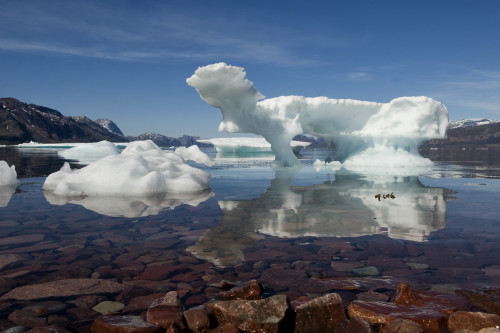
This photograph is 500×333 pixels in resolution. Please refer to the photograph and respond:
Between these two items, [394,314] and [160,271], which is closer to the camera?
[394,314]

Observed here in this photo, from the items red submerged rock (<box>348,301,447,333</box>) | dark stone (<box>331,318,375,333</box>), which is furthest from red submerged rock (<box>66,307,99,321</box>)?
red submerged rock (<box>348,301,447,333</box>)

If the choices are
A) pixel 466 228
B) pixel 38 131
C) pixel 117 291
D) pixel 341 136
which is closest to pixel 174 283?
pixel 117 291

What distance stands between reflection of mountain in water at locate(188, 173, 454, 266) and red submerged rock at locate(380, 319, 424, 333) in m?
1.86

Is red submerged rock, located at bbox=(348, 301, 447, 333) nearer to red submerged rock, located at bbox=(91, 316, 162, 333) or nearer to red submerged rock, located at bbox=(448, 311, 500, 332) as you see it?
red submerged rock, located at bbox=(448, 311, 500, 332)

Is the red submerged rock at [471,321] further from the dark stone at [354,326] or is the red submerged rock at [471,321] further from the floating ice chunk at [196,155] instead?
the floating ice chunk at [196,155]

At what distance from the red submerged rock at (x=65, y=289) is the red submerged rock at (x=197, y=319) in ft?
3.21

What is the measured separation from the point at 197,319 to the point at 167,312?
0.25 meters

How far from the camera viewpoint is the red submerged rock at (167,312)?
2510 mm

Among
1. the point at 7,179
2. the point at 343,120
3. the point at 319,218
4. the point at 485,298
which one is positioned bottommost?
the point at 485,298

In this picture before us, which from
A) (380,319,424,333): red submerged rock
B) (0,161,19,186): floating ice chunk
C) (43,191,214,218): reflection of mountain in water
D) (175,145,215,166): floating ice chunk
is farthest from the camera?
(175,145,215,166): floating ice chunk

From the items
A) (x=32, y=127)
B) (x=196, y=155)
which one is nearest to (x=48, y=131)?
(x=32, y=127)

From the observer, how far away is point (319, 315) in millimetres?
2541

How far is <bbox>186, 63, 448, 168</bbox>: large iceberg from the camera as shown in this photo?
1895 cm

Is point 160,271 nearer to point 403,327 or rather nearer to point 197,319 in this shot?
point 197,319
